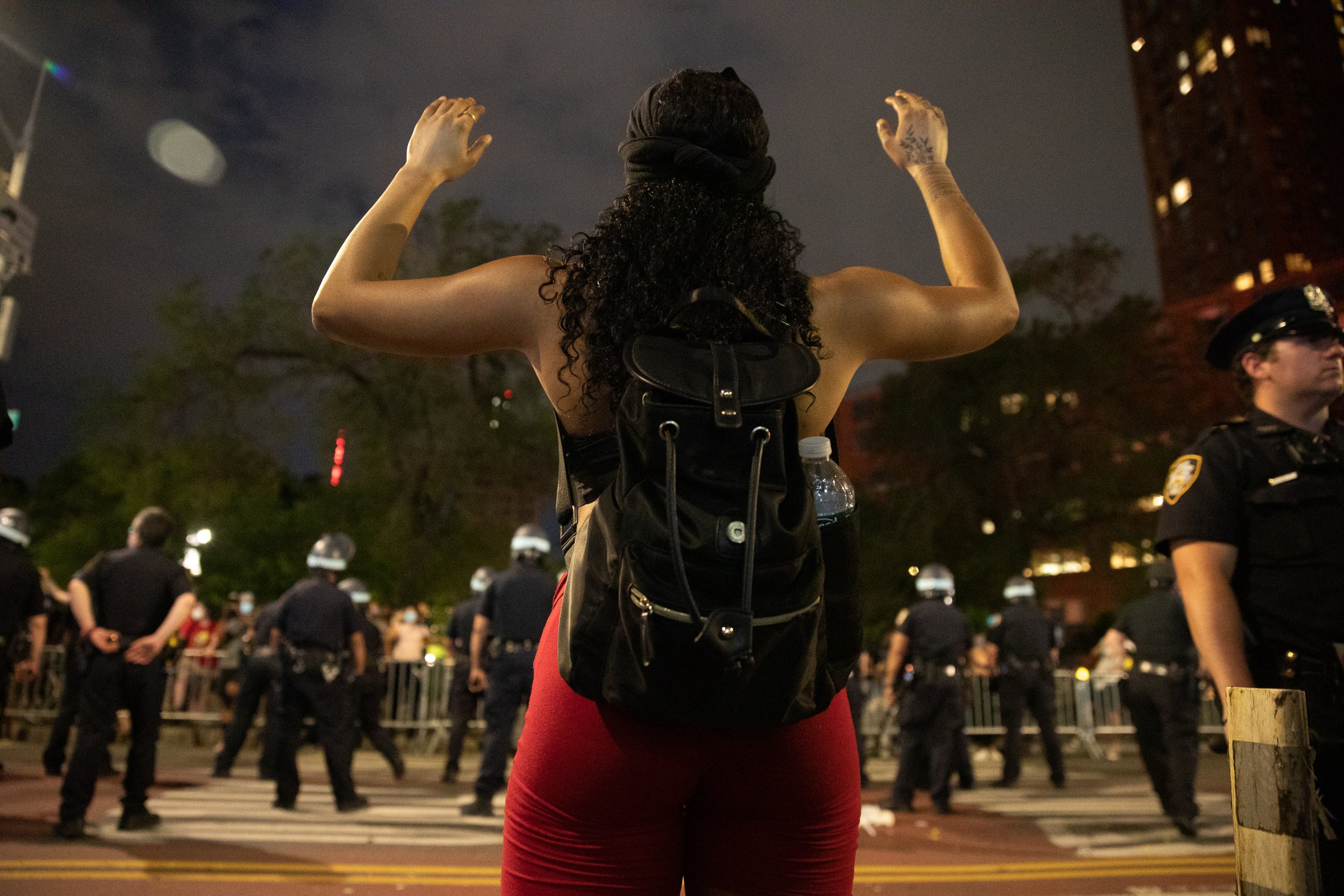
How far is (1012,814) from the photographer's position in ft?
28.2

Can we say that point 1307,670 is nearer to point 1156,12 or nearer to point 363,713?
point 363,713

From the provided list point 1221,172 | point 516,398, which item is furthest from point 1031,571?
point 1221,172

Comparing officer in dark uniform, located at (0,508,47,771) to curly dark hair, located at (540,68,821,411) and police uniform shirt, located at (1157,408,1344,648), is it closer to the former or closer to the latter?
curly dark hair, located at (540,68,821,411)

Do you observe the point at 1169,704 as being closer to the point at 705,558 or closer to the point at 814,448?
the point at 814,448

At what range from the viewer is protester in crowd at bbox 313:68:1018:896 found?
1.43m

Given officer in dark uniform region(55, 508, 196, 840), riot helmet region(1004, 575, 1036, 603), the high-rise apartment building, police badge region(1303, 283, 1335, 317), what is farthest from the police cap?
the high-rise apartment building

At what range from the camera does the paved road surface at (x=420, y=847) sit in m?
5.41

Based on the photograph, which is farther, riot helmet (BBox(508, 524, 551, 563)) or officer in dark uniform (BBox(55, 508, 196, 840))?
riot helmet (BBox(508, 524, 551, 563))

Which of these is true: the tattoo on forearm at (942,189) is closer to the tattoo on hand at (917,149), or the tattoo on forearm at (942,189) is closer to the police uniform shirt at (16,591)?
the tattoo on hand at (917,149)

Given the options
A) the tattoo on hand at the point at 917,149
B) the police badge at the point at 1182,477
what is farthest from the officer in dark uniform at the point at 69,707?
the police badge at the point at 1182,477

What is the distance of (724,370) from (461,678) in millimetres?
10216

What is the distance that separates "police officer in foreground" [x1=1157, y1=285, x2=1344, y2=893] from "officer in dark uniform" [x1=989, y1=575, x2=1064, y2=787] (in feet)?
29.5

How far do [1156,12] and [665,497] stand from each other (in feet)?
340

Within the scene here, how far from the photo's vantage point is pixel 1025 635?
1141cm
